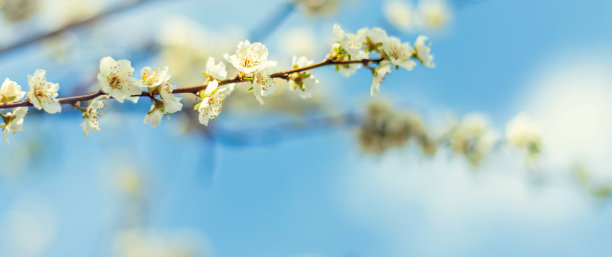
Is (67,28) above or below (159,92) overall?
above

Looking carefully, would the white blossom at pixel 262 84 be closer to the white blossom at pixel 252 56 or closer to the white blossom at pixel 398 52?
the white blossom at pixel 252 56

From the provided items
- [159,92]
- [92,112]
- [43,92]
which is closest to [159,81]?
[159,92]

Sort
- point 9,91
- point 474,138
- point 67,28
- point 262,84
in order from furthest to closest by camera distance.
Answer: point 474,138, point 67,28, point 262,84, point 9,91

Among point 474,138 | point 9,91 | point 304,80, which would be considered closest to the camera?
point 9,91

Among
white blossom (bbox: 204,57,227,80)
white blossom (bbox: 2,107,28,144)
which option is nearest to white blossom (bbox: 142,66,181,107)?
white blossom (bbox: 204,57,227,80)

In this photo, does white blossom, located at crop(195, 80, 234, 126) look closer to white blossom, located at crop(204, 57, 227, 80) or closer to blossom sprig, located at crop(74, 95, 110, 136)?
white blossom, located at crop(204, 57, 227, 80)

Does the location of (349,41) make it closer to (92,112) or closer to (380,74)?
(380,74)

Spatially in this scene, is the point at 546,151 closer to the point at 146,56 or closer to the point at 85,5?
the point at 146,56
